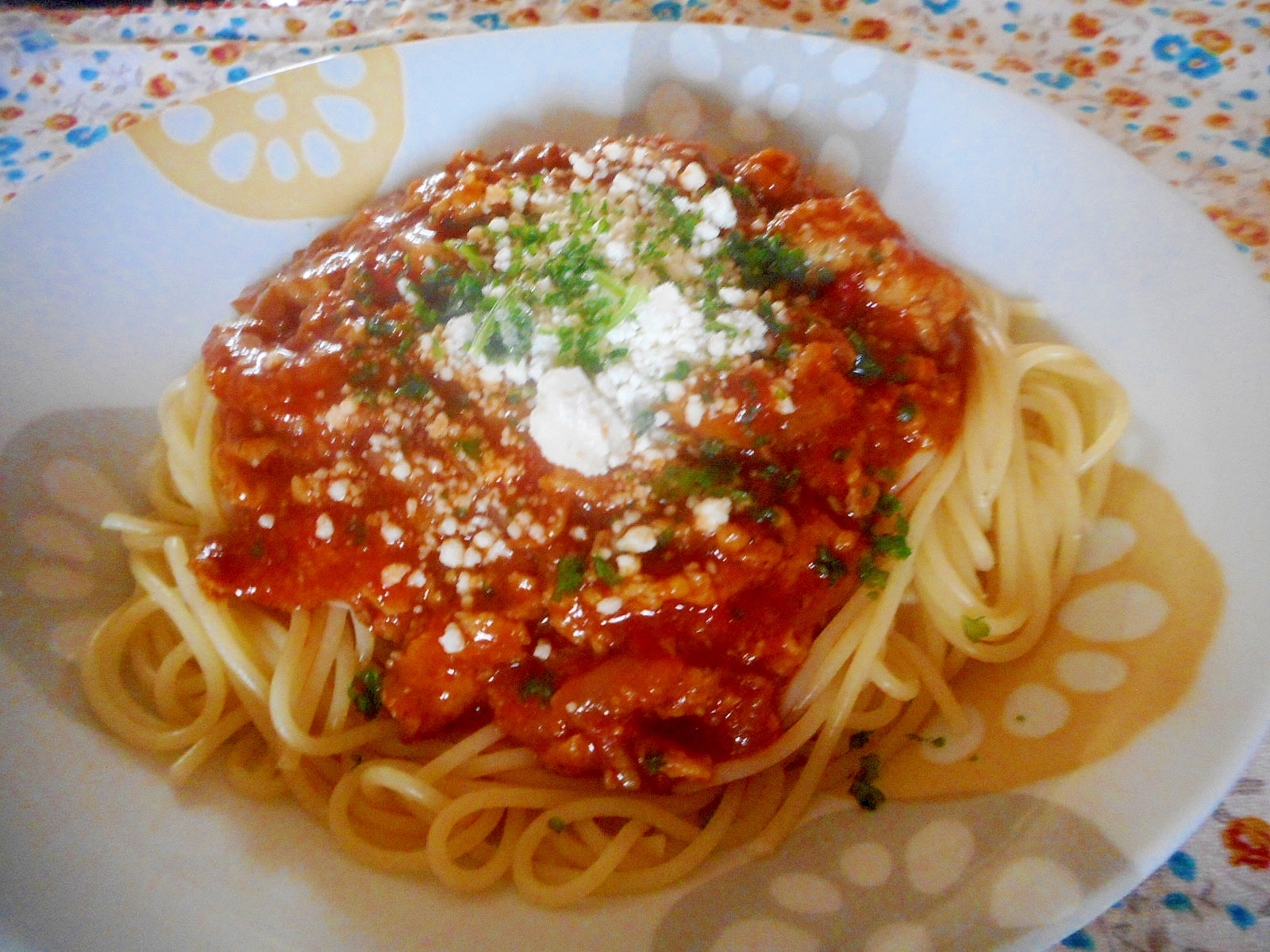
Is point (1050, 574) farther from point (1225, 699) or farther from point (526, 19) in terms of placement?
point (526, 19)

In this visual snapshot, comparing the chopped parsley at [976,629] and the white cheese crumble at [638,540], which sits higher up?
the white cheese crumble at [638,540]

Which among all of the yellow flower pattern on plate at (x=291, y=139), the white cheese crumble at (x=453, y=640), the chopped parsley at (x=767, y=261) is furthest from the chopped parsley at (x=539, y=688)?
the yellow flower pattern on plate at (x=291, y=139)

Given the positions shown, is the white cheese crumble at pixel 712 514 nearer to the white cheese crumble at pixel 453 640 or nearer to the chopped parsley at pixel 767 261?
the white cheese crumble at pixel 453 640

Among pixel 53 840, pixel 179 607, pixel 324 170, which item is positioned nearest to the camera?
pixel 53 840

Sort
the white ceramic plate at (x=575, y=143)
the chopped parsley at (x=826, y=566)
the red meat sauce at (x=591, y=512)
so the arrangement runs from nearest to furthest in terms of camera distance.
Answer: the white ceramic plate at (x=575, y=143)
the red meat sauce at (x=591, y=512)
the chopped parsley at (x=826, y=566)

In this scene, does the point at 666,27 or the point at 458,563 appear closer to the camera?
the point at 458,563

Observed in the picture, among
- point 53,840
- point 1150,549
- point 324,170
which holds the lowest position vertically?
point 53,840

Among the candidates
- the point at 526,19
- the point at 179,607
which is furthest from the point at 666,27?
the point at 179,607

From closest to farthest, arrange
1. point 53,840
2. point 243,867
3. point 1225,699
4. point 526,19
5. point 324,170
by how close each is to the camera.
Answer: point 1225,699
point 53,840
point 243,867
point 324,170
point 526,19
